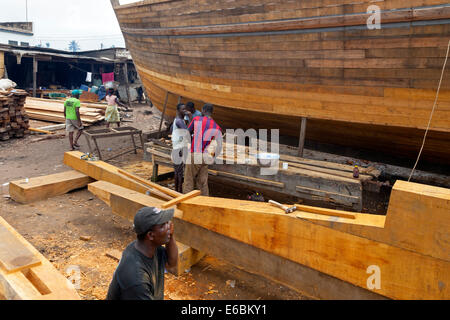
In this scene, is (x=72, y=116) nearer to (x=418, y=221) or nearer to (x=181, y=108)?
(x=181, y=108)

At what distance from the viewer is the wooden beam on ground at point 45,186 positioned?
4.82 meters

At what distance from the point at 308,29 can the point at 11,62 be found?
19.5 meters

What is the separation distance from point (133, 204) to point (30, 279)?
4.29 ft

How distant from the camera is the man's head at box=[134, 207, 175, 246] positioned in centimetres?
179

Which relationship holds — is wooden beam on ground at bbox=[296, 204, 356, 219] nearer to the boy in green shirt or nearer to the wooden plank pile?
the wooden plank pile

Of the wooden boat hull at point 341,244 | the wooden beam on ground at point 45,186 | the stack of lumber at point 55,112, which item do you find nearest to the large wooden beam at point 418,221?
the wooden boat hull at point 341,244

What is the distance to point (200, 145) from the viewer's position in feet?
15.1

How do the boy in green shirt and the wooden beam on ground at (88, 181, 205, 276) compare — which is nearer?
the wooden beam on ground at (88, 181, 205, 276)

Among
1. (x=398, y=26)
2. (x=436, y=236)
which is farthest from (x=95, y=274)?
(x=398, y=26)

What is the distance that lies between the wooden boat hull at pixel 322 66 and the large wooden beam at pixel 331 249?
2674 mm

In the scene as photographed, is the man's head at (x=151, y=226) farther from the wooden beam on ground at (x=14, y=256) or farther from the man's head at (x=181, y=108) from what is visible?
the man's head at (x=181, y=108)

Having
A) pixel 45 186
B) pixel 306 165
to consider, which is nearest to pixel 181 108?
pixel 306 165

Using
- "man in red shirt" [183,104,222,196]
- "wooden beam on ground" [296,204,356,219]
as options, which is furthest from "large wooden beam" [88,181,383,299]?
"man in red shirt" [183,104,222,196]

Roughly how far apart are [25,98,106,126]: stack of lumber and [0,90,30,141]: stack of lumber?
2203 millimetres
